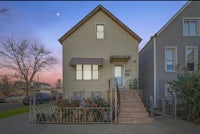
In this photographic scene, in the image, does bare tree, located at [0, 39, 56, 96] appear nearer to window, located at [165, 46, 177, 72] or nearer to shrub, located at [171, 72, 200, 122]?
window, located at [165, 46, 177, 72]

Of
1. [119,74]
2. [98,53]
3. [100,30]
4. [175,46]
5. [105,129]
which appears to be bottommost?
[105,129]

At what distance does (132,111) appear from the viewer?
31.8 feet

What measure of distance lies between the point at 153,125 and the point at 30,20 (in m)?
13.7

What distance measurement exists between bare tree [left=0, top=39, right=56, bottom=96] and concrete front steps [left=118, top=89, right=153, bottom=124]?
27.5 meters

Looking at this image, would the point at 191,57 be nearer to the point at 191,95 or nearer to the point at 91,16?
the point at 191,95

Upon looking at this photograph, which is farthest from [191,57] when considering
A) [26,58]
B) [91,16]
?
[26,58]

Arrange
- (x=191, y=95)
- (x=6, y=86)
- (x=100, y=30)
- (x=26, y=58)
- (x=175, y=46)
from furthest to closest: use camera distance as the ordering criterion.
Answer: (x=6, y=86) → (x=26, y=58) → (x=100, y=30) → (x=175, y=46) → (x=191, y=95)

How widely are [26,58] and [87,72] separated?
24.4 m

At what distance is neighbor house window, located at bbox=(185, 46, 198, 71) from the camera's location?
570 inches

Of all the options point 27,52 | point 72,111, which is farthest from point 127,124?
point 27,52

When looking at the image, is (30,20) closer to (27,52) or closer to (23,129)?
(23,129)

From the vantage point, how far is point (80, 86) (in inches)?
566

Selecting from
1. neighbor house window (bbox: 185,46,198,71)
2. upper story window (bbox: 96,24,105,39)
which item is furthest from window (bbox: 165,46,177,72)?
upper story window (bbox: 96,24,105,39)

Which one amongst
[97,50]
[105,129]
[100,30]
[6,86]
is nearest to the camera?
[105,129]
